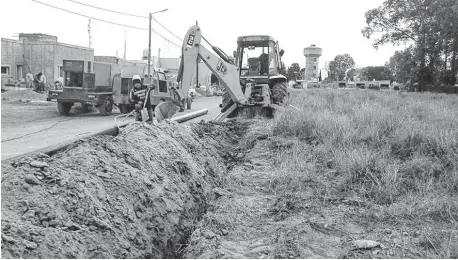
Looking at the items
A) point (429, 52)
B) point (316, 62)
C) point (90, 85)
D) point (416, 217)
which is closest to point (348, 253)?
point (416, 217)

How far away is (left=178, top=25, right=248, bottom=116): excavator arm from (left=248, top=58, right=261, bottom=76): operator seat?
6.52 feet

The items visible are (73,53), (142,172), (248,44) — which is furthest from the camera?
(73,53)

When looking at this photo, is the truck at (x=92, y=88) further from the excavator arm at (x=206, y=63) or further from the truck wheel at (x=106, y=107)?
the excavator arm at (x=206, y=63)

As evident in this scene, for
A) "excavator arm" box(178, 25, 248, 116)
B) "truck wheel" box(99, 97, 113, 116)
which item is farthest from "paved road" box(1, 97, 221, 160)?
Answer: "excavator arm" box(178, 25, 248, 116)

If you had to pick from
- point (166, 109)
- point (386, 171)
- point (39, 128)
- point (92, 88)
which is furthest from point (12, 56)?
point (386, 171)

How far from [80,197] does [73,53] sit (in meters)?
44.3

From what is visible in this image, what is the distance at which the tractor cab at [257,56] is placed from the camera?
1574cm

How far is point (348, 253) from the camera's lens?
175 inches

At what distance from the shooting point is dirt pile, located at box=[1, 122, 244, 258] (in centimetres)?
395

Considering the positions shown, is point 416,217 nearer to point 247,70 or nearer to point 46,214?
point 46,214

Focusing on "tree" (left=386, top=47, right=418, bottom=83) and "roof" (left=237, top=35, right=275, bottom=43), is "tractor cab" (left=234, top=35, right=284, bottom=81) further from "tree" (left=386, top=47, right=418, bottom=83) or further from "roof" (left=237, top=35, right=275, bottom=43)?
"tree" (left=386, top=47, right=418, bottom=83)

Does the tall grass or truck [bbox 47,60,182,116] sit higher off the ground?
truck [bbox 47,60,182,116]

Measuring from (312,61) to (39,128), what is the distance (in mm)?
75477

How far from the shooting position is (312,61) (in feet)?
282
